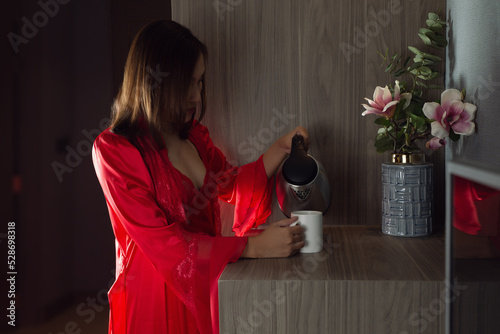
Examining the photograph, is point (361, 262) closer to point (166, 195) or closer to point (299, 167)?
point (299, 167)

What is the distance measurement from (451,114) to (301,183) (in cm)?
39

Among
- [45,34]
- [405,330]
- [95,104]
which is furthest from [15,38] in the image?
[405,330]

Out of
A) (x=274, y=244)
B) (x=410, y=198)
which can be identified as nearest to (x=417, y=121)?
(x=410, y=198)

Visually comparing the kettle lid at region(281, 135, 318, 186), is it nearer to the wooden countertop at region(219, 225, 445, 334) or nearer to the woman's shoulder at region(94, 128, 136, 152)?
the wooden countertop at region(219, 225, 445, 334)

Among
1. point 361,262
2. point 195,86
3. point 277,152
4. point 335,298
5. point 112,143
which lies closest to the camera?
point 335,298

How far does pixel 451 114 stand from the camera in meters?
1.06

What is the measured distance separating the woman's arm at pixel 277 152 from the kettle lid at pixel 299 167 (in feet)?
0.23

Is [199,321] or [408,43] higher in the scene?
[408,43]

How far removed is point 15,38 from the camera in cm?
228

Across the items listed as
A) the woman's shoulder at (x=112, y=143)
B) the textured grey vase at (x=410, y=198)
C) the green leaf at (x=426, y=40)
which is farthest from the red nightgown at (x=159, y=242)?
the green leaf at (x=426, y=40)

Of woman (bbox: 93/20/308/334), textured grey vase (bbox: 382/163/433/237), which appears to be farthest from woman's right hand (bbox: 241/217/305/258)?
textured grey vase (bbox: 382/163/433/237)

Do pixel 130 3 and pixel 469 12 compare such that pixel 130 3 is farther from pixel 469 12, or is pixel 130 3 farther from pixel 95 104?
pixel 469 12

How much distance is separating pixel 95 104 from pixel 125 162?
6.23 ft

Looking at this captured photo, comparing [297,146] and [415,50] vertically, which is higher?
[415,50]
